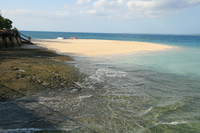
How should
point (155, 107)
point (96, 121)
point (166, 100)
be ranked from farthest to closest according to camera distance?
point (166, 100)
point (155, 107)
point (96, 121)

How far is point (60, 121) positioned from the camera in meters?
4.57

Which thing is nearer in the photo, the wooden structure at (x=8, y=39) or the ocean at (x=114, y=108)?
the ocean at (x=114, y=108)

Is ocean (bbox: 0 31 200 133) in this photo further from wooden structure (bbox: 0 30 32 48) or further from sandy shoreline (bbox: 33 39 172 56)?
wooden structure (bbox: 0 30 32 48)

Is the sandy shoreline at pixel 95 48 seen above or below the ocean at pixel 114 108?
above

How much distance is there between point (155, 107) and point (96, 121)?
2.23 metres

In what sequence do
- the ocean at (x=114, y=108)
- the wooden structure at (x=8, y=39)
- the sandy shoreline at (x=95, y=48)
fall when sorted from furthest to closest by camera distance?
the sandy shoreline at (x=95, y=48)
the wooden structure at (x=8, y=39)
the ocean at (x=114, y=108)

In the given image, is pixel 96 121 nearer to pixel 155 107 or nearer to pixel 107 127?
pixel 107 127

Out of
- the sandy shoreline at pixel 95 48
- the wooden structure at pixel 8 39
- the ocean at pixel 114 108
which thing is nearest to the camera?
the ocean at pixel 114 108

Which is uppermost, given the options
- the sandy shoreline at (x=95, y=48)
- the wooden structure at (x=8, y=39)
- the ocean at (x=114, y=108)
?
the wooden structure at (x=8, y=39)

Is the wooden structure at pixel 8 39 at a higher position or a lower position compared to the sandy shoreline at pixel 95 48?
higher

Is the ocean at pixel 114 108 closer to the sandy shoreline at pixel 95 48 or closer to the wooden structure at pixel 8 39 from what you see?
the sandy shoreline at pixel 95 48

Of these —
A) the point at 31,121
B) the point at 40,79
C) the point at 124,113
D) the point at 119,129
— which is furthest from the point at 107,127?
the point at 40,79

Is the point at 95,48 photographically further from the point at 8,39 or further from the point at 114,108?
the point at 114,108

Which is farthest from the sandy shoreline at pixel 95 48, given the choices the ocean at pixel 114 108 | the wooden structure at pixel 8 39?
the ocean at pixel 114 108
